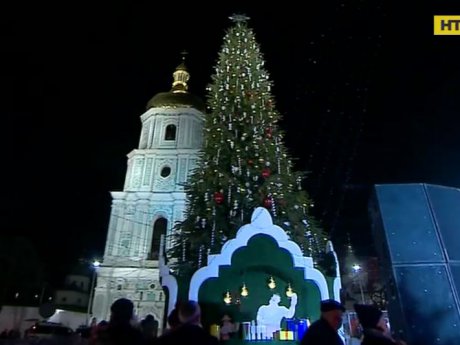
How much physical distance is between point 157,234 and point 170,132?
28.8ft

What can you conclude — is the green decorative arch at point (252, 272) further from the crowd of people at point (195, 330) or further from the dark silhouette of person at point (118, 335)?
the dark silhouette of person at point (118, 335)

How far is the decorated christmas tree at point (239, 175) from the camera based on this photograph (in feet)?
37.8

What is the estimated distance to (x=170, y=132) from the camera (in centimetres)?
3325

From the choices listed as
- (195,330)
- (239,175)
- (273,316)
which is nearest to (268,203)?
(239,175)

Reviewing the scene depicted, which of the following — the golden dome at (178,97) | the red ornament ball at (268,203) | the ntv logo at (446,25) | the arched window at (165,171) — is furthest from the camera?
the golden dome at (178,97)

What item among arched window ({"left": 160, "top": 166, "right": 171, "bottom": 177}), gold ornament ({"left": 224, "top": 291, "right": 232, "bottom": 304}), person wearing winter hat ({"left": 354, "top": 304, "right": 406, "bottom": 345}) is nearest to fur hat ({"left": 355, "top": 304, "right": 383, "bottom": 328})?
person wearing winter hat ({"left": 354, "top": 304, "right": 406, "bottom": 345})

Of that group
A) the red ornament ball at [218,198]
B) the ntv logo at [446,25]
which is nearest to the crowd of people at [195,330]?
the ntv logo at [446,25]

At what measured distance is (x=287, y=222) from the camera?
11539 mm

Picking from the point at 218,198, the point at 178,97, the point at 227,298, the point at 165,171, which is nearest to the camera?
the point at 227,298

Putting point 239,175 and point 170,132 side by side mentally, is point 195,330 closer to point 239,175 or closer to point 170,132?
point 239,175

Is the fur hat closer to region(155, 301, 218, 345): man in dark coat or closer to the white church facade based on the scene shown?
region(155, 301, 218, 345): man in dark coat

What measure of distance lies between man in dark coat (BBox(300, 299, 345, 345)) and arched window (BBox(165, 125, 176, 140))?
2990cm

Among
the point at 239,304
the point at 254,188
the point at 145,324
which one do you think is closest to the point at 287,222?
the point at 254,188

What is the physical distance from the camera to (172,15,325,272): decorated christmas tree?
1152 centimetres
